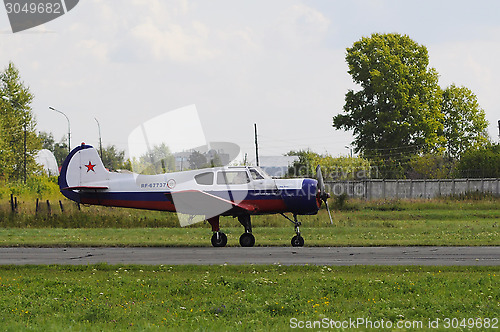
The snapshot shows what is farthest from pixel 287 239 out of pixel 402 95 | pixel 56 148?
pixel 56 148

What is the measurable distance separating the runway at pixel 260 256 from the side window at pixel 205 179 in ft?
8.14

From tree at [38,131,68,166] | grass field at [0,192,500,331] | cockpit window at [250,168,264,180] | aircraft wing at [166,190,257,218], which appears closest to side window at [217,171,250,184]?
cockpit window at [250,168,264,180]

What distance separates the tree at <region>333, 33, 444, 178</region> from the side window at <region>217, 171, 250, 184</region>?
39.1 m

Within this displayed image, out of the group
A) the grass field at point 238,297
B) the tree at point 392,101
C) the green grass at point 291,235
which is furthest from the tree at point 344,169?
the grass field at point 238,297

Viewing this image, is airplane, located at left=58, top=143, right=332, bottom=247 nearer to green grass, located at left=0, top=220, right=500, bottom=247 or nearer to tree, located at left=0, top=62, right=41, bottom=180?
green grass, located at left=0, top=220, right=500, bottom=247

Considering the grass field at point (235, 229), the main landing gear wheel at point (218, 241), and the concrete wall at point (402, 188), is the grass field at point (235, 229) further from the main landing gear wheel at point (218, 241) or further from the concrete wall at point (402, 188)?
the concrete wall at point (402, 188)

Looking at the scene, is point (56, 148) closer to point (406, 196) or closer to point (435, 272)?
point (406, 196)

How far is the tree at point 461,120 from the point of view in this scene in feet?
230

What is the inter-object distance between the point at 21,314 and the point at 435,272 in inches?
351

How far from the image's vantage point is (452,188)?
5297cm

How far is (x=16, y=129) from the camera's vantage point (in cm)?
6925

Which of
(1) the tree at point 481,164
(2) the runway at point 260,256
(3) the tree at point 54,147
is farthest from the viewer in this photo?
(3) the tree at point 54,147

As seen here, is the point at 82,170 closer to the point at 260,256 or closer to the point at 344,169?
the point at 260,256

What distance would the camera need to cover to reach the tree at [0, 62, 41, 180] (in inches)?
2633
